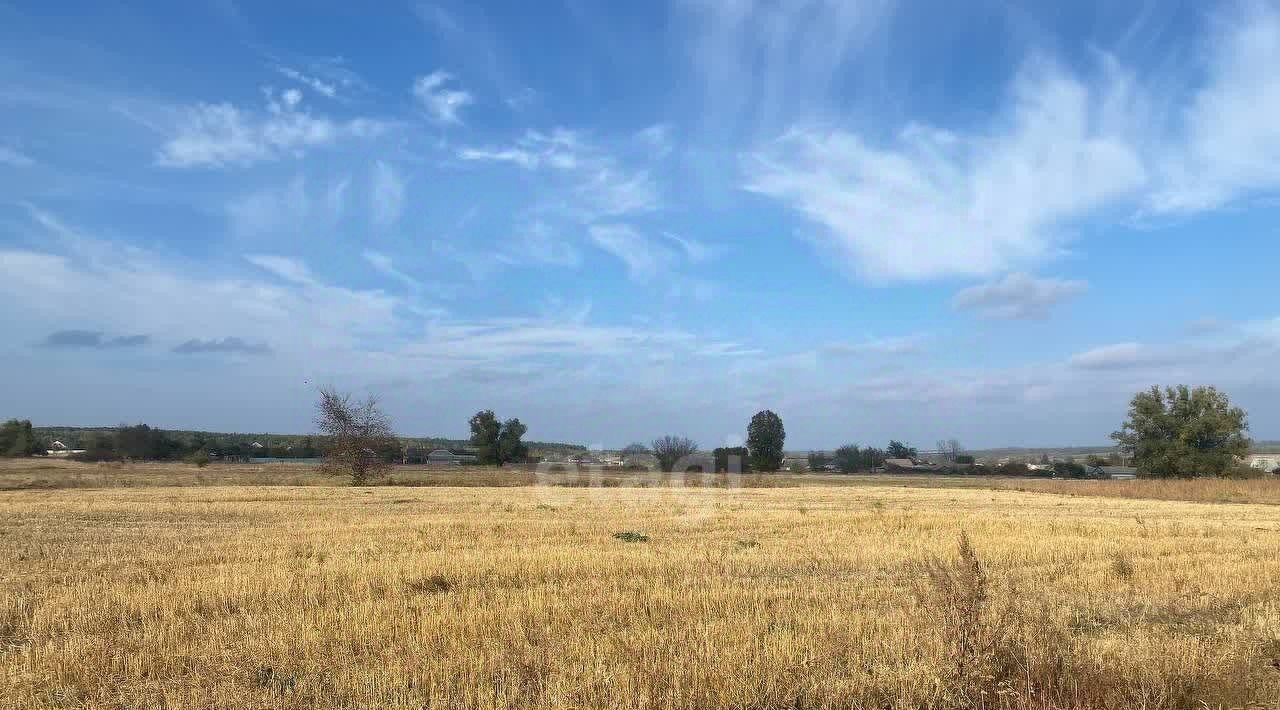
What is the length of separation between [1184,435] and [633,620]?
83147 millimetres

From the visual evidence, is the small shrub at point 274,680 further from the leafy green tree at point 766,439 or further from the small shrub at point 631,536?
the leafy green tree at point 766,439

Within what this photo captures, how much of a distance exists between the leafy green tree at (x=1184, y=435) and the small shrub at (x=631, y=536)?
7499 centimetres

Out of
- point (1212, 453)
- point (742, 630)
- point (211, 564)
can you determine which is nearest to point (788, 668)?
point (742, 630)

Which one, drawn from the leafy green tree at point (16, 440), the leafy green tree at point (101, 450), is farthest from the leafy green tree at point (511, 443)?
the leafy green tree at point (16, 440)

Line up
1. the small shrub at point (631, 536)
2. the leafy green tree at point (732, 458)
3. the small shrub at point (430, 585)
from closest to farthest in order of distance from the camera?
the small shrub at point (430, 585), the small shrub at point (631, 536), the leafy green tree at point (732, 458)

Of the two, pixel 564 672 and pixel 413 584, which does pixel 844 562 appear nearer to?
pixel 413 584

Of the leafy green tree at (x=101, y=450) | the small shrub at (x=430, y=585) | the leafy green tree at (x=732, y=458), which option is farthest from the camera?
the leafy green tree at (x=101, y=450)

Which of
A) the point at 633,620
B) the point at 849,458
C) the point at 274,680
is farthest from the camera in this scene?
the point at 849,458

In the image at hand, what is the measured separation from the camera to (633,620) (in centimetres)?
907

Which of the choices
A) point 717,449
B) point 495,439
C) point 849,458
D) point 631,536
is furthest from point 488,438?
point 631,536

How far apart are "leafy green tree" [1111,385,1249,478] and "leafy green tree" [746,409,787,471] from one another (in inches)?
1935

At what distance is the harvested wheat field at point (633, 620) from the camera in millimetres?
6316

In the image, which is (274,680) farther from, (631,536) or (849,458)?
(849,458)

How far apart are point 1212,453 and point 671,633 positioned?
84285mm
